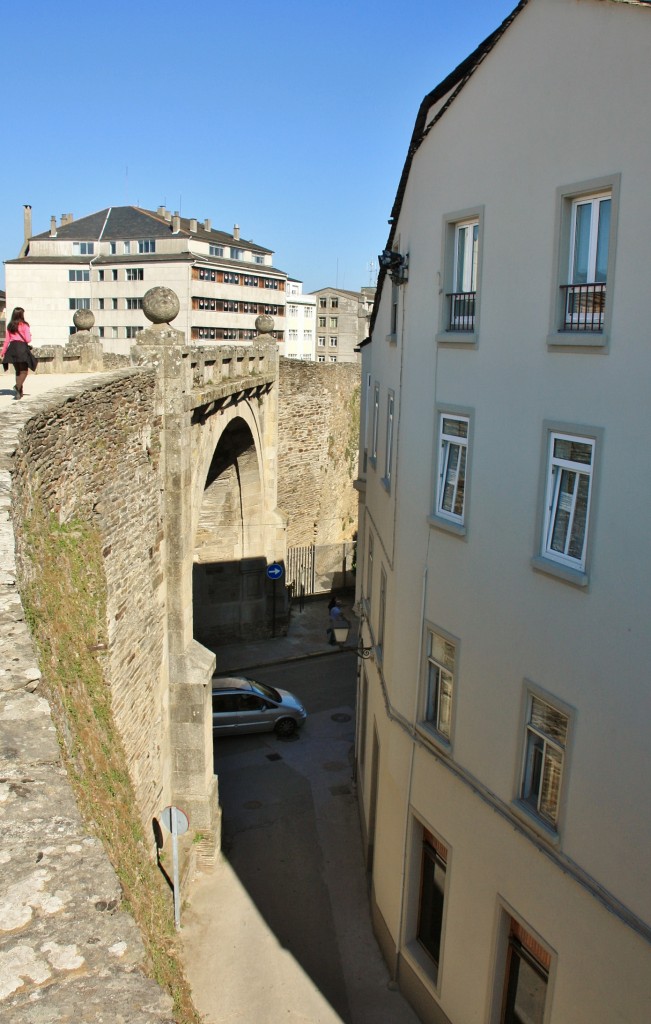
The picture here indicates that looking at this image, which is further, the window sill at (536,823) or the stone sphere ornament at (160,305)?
the stone sphere ornament at (160,305)

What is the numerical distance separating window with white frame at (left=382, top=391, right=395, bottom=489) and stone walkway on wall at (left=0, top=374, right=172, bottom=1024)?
8281 mm

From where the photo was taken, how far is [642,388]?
248 inches

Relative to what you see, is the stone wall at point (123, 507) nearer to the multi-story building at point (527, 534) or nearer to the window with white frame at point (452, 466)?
the multi-story building at point (527, 534)

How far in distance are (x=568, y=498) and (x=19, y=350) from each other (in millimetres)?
6671

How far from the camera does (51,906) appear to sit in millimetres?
2717

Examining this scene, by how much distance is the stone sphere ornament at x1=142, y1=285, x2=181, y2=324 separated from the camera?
12219mm

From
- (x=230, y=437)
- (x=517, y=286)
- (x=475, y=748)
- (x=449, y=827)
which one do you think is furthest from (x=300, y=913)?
(x=230, y=437)

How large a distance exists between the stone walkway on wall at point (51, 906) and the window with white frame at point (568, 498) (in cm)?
476

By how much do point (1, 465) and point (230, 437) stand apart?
15.6m

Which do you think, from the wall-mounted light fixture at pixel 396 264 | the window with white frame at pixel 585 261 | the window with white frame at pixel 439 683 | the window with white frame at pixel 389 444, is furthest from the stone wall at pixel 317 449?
the window with white frame at pixel 585 261

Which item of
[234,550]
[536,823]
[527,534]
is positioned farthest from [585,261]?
[234,550]

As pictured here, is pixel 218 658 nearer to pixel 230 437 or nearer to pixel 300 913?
pixel 230 437

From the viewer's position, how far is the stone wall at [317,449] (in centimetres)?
2575

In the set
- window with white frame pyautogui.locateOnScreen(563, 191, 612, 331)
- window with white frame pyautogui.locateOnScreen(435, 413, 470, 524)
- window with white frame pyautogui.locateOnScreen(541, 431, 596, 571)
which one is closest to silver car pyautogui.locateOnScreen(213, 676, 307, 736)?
window with white frame pyautogui.locateOnScreen(435, 413, 470, 524)
